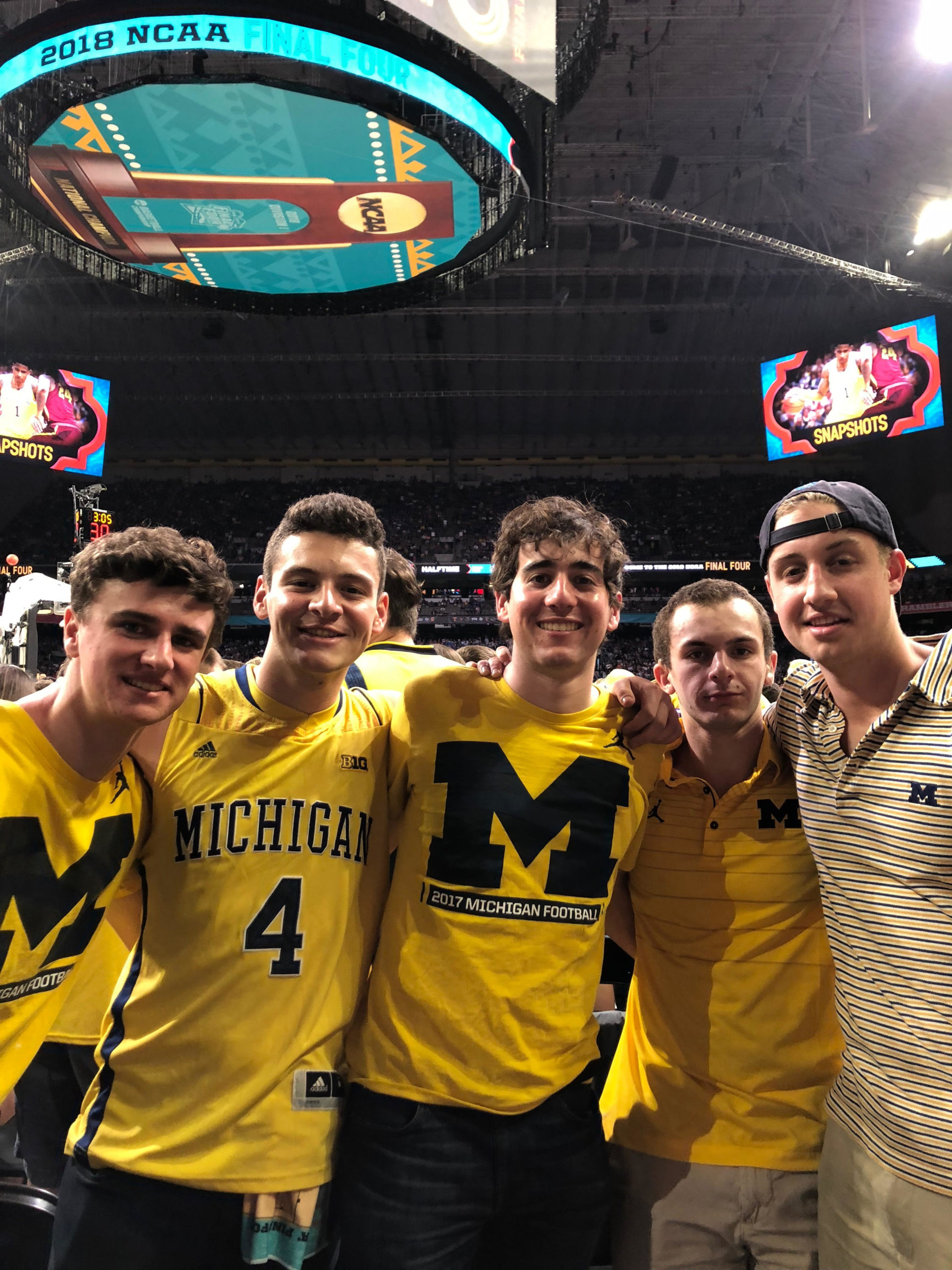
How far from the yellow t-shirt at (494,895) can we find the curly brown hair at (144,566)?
0.71 m

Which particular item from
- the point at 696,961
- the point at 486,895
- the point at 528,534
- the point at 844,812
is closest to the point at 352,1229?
the point at 486,895

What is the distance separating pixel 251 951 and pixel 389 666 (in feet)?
5.53

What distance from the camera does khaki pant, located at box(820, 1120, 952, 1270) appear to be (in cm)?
180

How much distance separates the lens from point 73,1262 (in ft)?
5.87

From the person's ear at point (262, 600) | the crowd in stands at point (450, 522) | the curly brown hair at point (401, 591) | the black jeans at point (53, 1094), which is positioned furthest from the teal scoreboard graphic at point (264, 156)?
the crowd in stands at point (450, 522)

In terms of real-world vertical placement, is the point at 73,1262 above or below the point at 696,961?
below

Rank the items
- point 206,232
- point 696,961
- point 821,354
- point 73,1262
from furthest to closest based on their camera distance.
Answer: point 821,354
point 206,232
point 696,961
point 73,1262

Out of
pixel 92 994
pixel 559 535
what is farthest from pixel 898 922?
pixel 92 994

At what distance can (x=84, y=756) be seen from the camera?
75.7 inches

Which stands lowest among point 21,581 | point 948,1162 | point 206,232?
point 948,1162

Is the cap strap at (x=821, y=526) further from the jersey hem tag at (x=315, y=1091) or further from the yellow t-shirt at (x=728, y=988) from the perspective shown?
the jersey hem tag at (x=315, y=1091)

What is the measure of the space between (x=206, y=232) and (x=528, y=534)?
958 centimetres

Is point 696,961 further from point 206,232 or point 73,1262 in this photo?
A: point 206,232

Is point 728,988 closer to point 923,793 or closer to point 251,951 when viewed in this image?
point 923,793
